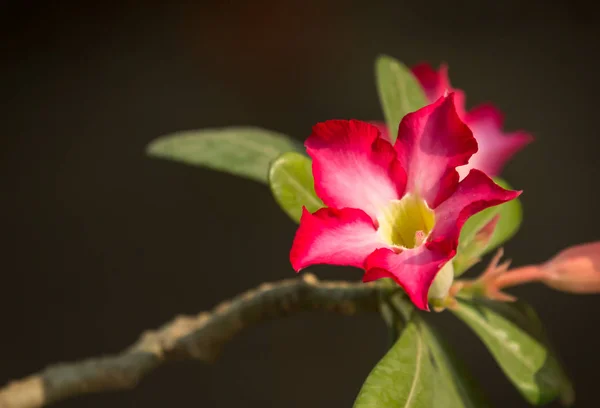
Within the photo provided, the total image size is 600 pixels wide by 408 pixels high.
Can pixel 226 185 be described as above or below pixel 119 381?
above

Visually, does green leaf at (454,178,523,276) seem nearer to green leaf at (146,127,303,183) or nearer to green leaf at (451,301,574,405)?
green leaf at (451,301,574,405)

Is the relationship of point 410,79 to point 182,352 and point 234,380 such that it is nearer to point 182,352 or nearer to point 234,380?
point 182,352

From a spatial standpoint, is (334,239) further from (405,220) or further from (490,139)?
(490,139)

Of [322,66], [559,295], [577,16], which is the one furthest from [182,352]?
[577,16]

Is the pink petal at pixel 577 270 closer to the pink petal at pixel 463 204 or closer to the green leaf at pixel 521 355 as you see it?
the green leaf at pixel 521 355

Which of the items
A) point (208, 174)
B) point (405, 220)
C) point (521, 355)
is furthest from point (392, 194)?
point (208, 174)

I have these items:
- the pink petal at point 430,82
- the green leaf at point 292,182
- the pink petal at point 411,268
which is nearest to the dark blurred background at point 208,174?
the pink petal at point 430,82
